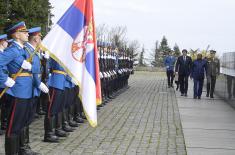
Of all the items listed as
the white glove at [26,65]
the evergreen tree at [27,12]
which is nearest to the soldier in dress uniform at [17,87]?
the white glove at [26,65]

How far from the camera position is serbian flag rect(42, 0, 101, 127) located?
731cm

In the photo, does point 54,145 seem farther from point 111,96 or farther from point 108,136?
point 111,96

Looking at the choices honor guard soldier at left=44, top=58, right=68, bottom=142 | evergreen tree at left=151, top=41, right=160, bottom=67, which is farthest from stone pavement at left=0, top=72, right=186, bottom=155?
evergreen tree at left=151, top=41, right=160, bottom=67

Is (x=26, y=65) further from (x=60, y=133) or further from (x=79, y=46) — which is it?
(x=60, y=133)

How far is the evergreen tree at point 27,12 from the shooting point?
2798cm

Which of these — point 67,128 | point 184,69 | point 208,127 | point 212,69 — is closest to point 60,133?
point 67,128

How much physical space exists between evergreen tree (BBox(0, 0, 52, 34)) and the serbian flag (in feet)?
65.4

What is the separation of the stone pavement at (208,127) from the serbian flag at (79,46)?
6.39 ft

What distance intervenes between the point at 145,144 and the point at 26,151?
223 centimetres

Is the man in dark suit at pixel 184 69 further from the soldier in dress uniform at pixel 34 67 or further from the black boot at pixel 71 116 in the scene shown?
the soldier in dress uniform at pixel 34 67

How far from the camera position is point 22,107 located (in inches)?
262

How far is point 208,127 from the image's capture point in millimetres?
10891

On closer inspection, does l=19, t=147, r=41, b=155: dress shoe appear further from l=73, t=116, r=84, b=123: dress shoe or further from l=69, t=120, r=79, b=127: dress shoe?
l=73, t=116, r=84, b=123: dress shoe

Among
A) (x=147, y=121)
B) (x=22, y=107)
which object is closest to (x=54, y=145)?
(x=22, y=107)
